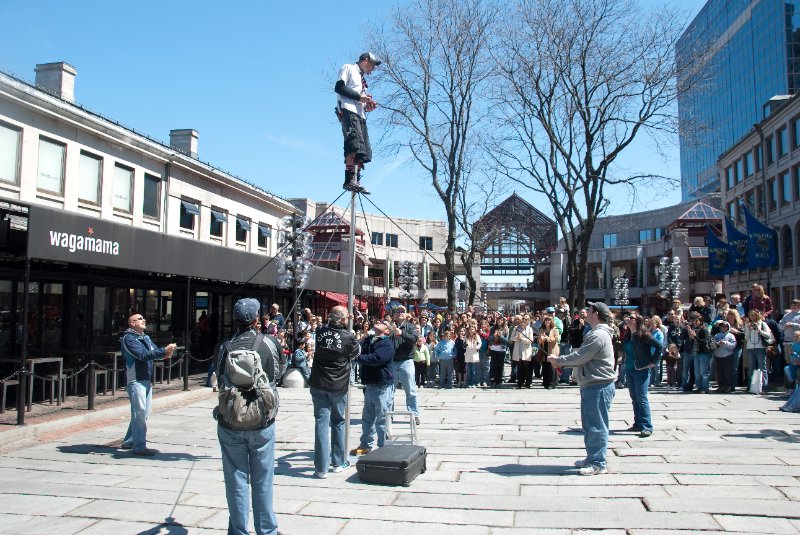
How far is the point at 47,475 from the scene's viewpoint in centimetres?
741

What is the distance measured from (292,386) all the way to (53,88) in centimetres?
1494

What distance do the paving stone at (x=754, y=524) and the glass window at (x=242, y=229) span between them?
2716 centimetres

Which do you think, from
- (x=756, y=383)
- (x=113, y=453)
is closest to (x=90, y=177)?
(x=113, y=453)

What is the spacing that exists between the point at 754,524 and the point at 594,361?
7.50 feet

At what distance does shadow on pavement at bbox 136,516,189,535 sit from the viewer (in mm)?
5465

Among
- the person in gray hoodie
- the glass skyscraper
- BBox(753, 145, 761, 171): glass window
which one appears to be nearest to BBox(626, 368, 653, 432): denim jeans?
the person in gray hoodie

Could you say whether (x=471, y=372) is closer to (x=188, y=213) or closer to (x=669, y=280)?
(x=188, y=213)

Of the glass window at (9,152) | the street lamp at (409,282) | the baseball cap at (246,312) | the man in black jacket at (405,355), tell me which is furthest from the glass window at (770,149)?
the baseball cap at (246,312)

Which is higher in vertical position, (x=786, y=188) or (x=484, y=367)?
(x=786, y=188)

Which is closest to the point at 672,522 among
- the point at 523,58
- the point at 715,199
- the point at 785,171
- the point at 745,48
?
the point at 523,58

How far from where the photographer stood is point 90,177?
71.3 feet

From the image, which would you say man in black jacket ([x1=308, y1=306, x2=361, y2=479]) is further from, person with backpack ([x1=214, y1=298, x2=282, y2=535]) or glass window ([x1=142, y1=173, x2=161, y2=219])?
glass window ([x1=142, y1=173, x2=161, y2=219])

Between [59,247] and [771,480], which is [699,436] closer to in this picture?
[771,480]

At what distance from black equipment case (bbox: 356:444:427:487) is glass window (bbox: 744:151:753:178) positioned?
47.4 m
